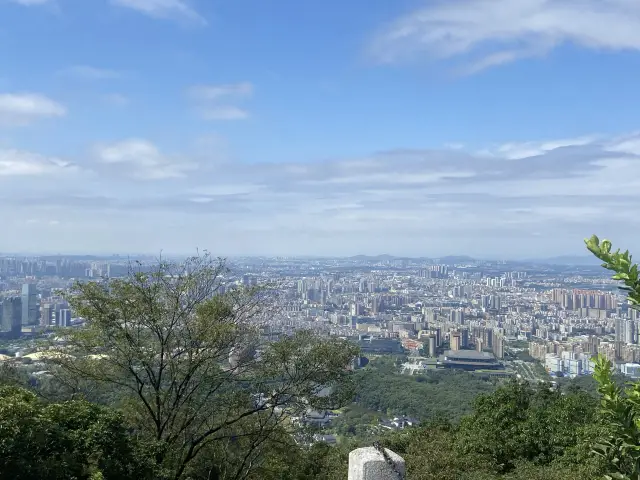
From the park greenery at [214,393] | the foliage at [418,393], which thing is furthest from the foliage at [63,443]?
the foliage at [418,393]

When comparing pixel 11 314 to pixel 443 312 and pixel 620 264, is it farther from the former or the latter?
pixel 620 264

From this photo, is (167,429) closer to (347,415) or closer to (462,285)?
(347,415)

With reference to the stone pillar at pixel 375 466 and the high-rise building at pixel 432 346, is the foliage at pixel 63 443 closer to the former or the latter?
the stone pillar at pixel 375 466

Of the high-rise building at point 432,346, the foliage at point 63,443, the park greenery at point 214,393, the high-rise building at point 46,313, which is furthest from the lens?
the high-rise building at point 432,346

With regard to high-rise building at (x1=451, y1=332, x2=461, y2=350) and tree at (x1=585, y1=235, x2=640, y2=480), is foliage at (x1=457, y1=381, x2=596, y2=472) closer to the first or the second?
tree at (x1=585, y1=235, x2=640, y2=480)

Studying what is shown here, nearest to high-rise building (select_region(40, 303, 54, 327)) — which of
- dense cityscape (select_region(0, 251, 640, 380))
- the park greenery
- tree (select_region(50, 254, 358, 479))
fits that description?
dense cityscape (select_region(0, 251, 640, 380))

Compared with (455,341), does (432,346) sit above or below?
below

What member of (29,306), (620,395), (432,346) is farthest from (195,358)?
(29,306)

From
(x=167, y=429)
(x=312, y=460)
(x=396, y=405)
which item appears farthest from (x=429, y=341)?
(x=167, y=429)
